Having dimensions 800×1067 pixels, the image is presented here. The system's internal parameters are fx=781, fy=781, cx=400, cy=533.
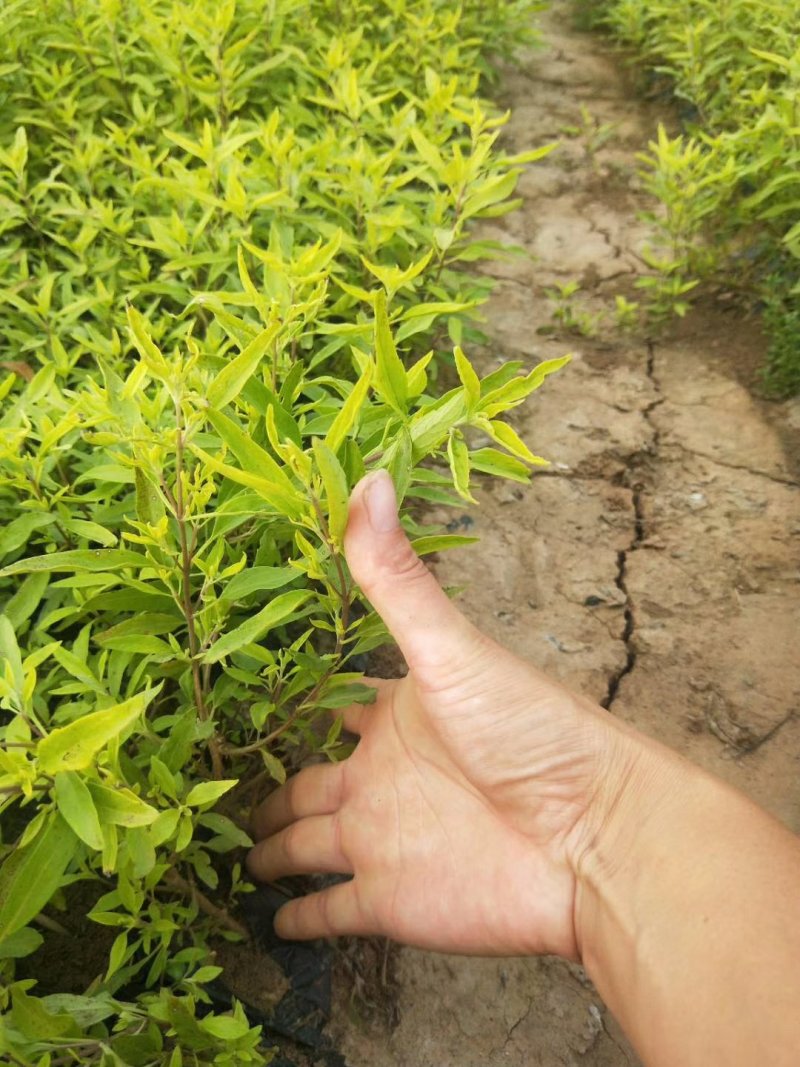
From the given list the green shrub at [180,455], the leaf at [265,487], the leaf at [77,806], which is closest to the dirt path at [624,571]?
the green shrub at [180,455]

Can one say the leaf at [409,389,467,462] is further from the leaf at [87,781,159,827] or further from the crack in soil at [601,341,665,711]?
the crack in soil at [601,341,665,711]

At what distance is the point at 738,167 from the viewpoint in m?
3.53

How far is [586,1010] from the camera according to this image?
202 centimetres

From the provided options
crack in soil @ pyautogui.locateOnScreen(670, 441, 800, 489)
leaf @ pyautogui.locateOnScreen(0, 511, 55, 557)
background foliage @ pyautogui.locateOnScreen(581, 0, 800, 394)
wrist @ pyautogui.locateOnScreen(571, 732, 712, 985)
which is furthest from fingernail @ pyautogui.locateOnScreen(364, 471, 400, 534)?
background foliage @ pyautogui.locateOnScreen(581, 0, 800, 394)

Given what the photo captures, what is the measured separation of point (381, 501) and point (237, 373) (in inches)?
12.8

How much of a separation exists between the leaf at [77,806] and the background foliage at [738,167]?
3.31 meters

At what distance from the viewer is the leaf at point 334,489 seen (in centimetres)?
112

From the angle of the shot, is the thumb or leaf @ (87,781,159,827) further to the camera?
the thumb

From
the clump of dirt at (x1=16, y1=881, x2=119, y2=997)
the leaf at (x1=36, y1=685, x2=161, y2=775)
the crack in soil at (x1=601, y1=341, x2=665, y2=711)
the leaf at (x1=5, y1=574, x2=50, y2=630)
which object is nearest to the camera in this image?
the leaf at (x1=36, y1=685, x2=161, y2=775)

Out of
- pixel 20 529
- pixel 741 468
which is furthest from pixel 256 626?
pixel 741 468

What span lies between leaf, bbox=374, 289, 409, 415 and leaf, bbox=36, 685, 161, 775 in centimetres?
65

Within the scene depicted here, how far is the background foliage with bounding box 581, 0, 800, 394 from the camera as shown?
11.2ft

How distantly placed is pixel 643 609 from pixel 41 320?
2.24m

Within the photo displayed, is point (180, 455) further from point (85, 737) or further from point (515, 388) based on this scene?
point (515, 388)
